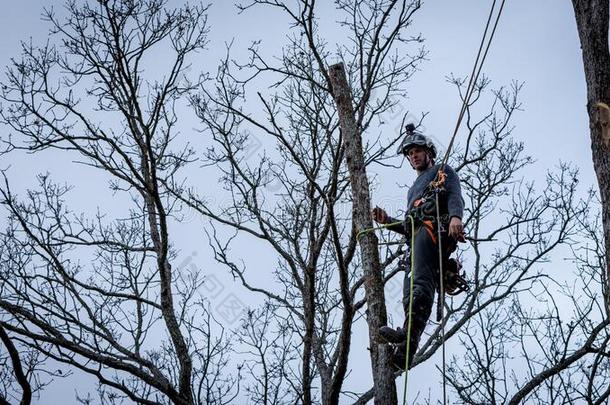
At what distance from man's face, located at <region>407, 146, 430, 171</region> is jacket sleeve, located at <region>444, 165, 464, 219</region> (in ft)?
1.03

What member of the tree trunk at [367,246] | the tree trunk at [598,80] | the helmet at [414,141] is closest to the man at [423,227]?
the helmet at [414,141]

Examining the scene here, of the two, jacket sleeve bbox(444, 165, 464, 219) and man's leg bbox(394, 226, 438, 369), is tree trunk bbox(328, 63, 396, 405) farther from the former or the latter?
jacket sleeve bbox(444, 165, 464, 219)

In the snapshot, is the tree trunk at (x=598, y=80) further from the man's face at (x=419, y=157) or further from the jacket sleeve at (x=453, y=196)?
A: the man's face at (x=419, y=157)

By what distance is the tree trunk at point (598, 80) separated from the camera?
3623 mm

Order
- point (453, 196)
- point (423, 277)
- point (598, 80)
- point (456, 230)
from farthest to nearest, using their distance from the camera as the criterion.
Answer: point (453, 196) → point (423, 277) → point (456, 230) → point (598, 80)

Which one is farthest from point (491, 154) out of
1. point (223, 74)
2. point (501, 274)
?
point (223, 74)

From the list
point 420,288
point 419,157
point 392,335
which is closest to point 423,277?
point 420,288

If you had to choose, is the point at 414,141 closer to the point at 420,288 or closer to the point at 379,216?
the point at 379,216

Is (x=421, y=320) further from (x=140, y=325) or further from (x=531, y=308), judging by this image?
(x=531, y=308)

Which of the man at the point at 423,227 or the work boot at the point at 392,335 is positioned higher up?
the man at the point at 423,227

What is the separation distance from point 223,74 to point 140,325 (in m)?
3.13

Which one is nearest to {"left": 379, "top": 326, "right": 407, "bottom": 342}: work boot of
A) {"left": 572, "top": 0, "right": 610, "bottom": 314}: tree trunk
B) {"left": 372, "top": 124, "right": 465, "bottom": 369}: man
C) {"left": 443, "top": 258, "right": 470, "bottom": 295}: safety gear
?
{"left": 372, "top": 124, "right": 465, "bottom": 369}: man

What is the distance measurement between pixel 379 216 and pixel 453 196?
0.54 metres

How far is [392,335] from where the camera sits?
167 inches
